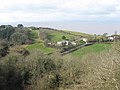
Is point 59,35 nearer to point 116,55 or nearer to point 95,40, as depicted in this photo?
point 95,40

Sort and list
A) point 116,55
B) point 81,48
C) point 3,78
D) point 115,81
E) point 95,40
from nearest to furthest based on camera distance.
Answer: point 115,81, point 116,55, point 3,78, point 81,48, point 95,40

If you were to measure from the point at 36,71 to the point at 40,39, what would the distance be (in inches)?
953

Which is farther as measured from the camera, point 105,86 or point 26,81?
point 26,81

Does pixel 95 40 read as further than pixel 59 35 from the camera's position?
No

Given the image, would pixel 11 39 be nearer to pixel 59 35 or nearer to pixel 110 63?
pixel 59 35

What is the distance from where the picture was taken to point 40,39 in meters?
48.4

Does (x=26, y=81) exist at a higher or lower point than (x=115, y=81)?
lower

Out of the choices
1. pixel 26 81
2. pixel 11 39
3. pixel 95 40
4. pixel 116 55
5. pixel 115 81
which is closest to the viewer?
pixel 115 81

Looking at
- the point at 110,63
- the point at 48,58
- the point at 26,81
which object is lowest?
the point at 26,81

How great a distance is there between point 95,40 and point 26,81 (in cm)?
1909

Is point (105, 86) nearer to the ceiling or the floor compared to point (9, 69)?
nearer to the ceiling

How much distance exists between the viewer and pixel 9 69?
24078mm

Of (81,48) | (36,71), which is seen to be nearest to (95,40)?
(81,48)

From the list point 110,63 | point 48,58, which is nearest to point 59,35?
point 48,58
